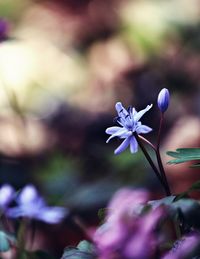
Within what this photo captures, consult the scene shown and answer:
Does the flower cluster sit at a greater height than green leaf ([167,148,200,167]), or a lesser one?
lesser

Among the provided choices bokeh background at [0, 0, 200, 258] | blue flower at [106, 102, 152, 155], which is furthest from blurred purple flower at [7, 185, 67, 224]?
bokeh background at [0, 0, 200, 258]

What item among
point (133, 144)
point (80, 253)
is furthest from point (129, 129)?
point (80, 253)

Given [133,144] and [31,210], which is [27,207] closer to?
[31,210]

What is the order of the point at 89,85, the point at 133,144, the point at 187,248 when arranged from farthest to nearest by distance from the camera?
the point at 89,85, the point at 133,144, the point at 187,248

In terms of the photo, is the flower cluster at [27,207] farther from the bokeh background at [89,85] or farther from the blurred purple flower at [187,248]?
the bokeh background at [89,85]

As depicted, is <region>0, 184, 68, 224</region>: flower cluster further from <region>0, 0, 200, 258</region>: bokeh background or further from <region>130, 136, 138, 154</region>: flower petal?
<region>0, 0, 200, 258</region>: bokeh background

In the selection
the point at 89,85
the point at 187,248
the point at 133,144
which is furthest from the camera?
the point at 89,85
